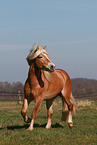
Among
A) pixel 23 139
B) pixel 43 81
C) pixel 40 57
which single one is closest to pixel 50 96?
pixel 43 81

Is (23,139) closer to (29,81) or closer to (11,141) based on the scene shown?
(11,141)

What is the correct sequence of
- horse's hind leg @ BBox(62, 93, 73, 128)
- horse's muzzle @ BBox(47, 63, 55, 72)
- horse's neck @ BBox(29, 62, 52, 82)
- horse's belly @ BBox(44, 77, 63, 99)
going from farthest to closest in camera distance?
horse's hind leg @ BBox(62, 93, 73, 128) < horse's belly @ BBox(44, 77, 63, 99) < horse's neck @ BBox(29, 62, 52, 82) < horse's muzzle @ BBox(47, 63, 55, 72)

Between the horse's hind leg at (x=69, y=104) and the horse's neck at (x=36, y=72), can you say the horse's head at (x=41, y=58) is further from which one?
the horse's hind leg at (x=69, y=104)

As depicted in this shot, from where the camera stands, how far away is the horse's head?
7.99 m

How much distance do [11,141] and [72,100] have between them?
380 centimetres

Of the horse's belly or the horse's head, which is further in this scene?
the horse's belly

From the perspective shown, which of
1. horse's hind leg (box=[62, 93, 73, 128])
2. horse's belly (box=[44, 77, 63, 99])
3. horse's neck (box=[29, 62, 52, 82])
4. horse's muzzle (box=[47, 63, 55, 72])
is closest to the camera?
horse's muzzle (box=[47, 63, 55, 72])

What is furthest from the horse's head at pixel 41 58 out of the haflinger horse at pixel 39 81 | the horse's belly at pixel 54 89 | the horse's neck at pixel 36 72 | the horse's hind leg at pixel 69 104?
the horse's hind leg at pixel 69 104

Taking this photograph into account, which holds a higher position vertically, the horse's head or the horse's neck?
the horse's head

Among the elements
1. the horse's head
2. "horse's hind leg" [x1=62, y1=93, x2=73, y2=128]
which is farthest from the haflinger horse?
"horse's hind leg" [x1=62, y1=93, x2=73, y2=128]

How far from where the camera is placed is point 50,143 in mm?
6562

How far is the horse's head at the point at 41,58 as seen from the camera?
799cm

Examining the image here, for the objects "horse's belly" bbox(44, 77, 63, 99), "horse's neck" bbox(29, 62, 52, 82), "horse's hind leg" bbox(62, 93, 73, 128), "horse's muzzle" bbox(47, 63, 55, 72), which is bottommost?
"horse's hind leg" bbox(62, 93, 73, 128)

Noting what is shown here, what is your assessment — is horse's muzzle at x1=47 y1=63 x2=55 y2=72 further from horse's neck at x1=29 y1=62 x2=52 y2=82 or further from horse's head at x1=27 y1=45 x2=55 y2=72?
horse's neck at x1=29 y1=62 x2=52 y2=82
